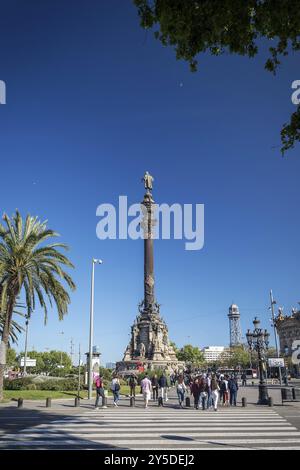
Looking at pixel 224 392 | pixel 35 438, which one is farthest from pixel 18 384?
pixel 35 438

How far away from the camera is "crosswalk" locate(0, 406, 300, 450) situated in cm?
1070

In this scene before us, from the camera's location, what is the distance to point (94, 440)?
1145 cm

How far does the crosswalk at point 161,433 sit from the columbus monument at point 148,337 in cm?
3880

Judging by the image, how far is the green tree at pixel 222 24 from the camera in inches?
304

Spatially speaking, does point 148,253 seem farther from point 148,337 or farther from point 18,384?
point 18,384

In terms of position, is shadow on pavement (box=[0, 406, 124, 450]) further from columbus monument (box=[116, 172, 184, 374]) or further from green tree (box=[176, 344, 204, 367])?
green tree (box=[176, 344, 204, 367])

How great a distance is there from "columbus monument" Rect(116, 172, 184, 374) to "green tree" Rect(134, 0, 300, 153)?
49.8 metres

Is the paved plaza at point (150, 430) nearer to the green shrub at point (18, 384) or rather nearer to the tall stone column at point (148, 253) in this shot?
the green shrub at point (18, 384)

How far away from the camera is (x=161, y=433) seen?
12.7m

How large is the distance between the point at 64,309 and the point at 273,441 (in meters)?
18.8

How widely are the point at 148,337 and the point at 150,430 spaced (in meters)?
47.7

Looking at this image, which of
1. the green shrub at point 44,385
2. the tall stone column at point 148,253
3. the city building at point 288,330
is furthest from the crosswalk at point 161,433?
the city building at point 288,330
